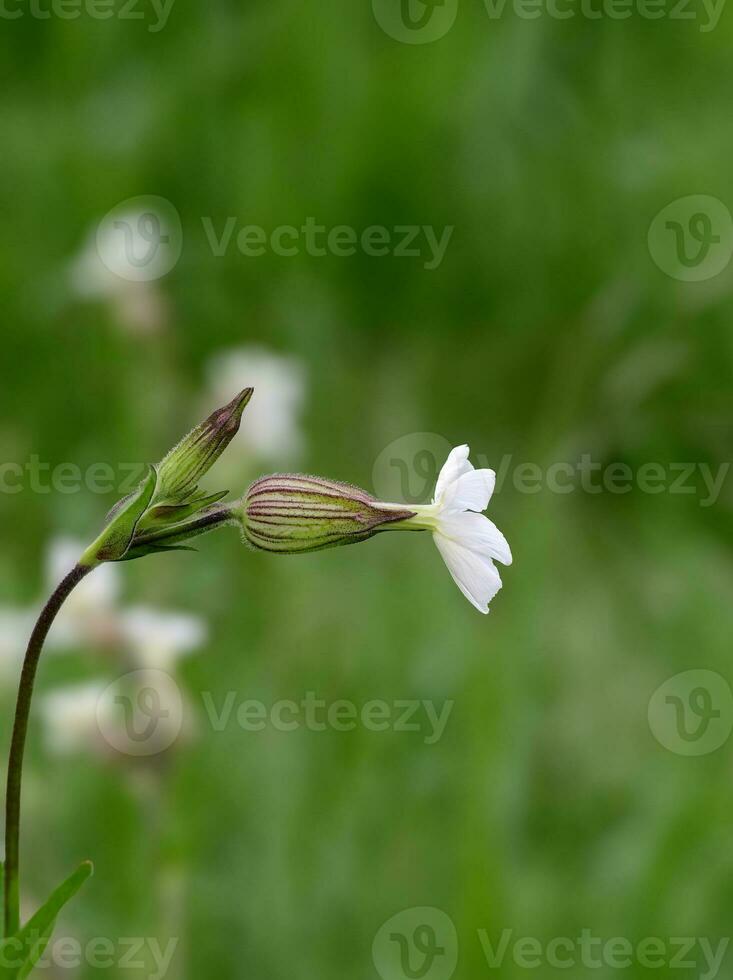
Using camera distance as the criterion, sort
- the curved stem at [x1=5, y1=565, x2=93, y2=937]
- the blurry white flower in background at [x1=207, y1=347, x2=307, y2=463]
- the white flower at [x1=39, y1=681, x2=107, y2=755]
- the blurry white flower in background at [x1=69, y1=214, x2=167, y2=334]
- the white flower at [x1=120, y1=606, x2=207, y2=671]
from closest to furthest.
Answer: the curved stem at [x1=5, y1=565, x2=93, y2=937]
the white flower at [x1=120, y1=606, x2=207, y2=671]
the white flower at [x1=39, y1=681, x2=107, y2=755]
the blurry white flower in background at [x1=207, y1=347, x2=307, y2=463]
the blurry white flower in background at [x1=69, y1=214, x2=167, y2=334]

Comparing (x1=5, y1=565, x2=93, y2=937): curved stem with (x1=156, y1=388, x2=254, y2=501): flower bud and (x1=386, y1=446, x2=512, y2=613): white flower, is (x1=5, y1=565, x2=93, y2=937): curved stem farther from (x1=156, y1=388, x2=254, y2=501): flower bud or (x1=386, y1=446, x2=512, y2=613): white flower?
(x1=386, y1=446, x2=512, y2=613): white flower

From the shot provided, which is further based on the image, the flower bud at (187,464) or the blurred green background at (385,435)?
the blurred green background at (385,435)

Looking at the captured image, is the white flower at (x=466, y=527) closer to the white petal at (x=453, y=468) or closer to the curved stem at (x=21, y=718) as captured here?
the white petal at (x=453, y=468)

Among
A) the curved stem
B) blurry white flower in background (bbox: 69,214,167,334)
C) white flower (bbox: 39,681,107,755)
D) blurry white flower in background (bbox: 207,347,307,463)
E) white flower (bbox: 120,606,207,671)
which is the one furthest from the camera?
blurry white flower in background (bbox: 69,214,167,334)

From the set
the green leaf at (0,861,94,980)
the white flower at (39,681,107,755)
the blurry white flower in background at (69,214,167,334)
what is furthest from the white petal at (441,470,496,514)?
the blurry white flower in background at (69,214,167,334)

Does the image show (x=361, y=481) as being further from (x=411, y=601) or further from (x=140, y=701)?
(x=140, y=701)

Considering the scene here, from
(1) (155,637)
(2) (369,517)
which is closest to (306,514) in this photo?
(2) (369,517)

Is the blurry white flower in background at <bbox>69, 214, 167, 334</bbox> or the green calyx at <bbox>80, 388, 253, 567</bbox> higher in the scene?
the blurry white flower in background at <bbox>69, 214, 167, 334</bbox>

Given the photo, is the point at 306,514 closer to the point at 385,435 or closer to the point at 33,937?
the point at 33,937

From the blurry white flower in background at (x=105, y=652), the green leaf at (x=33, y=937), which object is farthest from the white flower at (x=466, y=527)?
the blurry white flower in background at (x=105, y=652)

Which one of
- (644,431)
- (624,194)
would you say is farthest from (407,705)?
(624,194)
